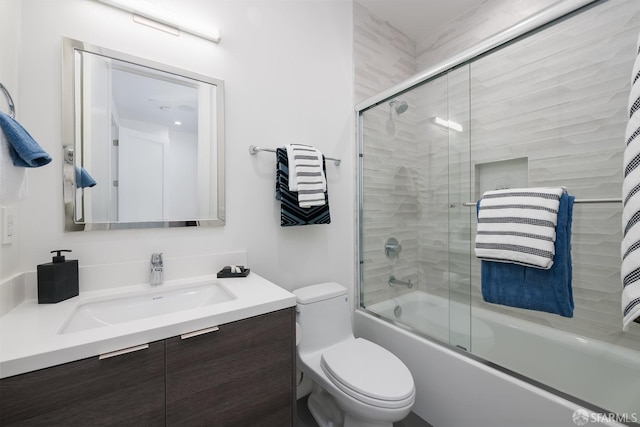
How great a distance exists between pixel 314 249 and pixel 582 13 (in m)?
1.55

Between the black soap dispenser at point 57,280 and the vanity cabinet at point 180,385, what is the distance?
0.42 m

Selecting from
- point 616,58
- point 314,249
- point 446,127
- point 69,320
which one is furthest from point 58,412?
point 616,58

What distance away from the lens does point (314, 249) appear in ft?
5.41

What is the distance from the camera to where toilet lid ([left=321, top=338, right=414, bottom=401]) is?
3.35 ft

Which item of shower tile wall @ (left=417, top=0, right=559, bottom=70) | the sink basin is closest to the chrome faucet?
the sink basin

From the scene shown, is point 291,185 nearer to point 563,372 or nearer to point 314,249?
point 314,249

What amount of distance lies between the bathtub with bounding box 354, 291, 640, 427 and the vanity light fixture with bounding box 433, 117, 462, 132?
3.45 feet

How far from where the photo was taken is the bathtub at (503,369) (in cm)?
96

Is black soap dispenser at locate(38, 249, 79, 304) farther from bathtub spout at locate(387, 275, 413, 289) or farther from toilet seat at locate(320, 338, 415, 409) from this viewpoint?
bathtub spout at locate(387, 275, 413, 289)

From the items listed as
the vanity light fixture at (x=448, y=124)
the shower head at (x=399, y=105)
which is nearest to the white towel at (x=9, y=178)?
the shower head at (x=399, y=105)

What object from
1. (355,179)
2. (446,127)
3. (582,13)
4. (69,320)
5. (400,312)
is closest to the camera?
(69,320)

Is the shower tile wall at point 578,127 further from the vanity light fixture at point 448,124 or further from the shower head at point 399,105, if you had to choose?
the shower head at point 399,105

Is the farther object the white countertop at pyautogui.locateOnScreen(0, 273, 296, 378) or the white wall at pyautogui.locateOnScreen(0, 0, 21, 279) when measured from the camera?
the white wall at pyautogui.locateOnScreen(0, 0, 21, 279)

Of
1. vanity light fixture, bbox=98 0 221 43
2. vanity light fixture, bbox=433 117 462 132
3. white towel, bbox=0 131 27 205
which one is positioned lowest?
white towel, bbox=0 131 27 205
